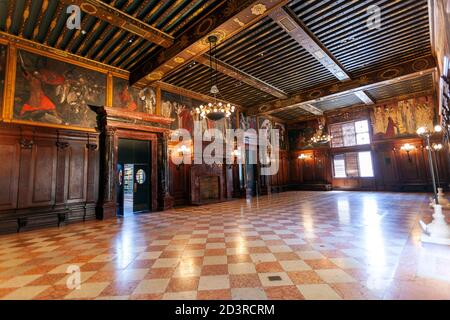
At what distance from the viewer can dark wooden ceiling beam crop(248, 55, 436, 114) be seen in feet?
23.7

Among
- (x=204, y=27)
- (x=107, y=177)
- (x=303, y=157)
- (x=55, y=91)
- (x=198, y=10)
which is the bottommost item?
(x=107, y=177)

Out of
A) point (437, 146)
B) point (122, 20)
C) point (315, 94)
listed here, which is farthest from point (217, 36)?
point (437, 146)

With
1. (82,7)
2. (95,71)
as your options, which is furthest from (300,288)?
(95,71)

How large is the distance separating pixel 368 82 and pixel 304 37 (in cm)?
409

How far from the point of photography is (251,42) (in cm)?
629

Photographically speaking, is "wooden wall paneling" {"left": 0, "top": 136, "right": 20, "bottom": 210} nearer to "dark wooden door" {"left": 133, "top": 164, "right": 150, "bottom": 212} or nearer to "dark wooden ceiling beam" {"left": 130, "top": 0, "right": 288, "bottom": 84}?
"dark wooden door" {"left": 133, "top": 164, "right": 150, "bottom": 212}

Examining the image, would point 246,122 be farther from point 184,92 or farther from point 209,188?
point 209,188

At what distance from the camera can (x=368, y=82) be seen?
27.2 ft

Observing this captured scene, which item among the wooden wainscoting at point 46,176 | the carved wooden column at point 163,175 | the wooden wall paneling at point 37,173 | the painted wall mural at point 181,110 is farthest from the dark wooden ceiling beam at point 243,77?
the wooden wall paneling at point 37,173

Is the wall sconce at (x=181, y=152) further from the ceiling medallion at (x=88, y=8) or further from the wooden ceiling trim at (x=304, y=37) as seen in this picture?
the wooden ceiling trim at (x=304, y=37)

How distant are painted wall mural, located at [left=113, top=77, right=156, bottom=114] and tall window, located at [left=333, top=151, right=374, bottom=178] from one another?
39.2 feet

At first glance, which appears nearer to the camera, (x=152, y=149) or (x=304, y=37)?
(x=304, y=37)

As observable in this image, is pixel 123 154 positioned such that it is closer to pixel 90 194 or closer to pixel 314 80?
pixel 90 194
